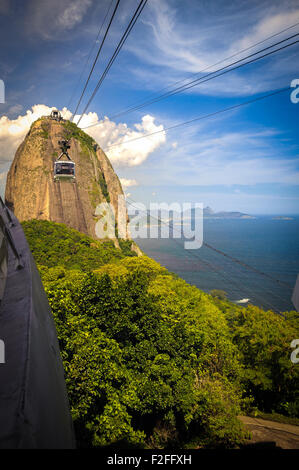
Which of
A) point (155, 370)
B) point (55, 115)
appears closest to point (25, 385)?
point (155, 370)

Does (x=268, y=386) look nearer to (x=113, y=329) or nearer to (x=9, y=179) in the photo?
(x=113, y=329)

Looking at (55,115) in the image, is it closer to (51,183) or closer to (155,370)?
(51,183)

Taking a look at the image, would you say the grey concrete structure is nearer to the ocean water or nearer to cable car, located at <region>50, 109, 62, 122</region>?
the ocean water

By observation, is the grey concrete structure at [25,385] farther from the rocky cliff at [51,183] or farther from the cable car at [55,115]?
the cable car at [55,115]

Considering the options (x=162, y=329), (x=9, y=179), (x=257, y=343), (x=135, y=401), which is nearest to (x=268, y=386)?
(x=257, y=343)

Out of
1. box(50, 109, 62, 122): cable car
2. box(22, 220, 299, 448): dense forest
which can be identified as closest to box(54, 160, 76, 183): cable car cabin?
box(22, 220, 299, 448): dense forest

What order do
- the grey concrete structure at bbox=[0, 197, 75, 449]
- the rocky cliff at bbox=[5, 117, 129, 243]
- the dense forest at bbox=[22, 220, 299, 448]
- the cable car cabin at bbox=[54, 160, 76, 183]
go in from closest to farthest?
the grey concrete structure at bbox=[0, 197, 75, 449], the dense forest at bbox=[22, 220, 299, 448], the cable car cabin at bbox=[54, 160, 76, 183], the rocky cliff at bbox=[5, 117, 129, 243]

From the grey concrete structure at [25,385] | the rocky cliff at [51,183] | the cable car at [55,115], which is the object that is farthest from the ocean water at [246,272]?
Answer: the grey concrete structure at [25,385]
